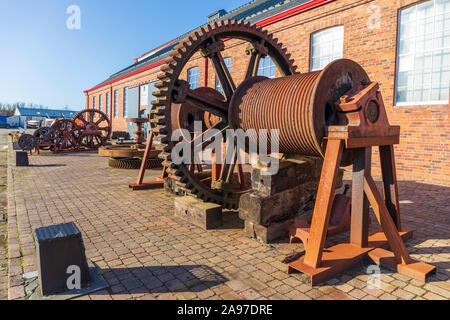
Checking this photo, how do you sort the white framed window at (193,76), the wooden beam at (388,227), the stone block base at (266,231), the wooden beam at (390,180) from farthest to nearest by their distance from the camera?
1. the white framed window at (193,76)
2. the stone block base at (266,231)
3. the wooden beam at (390,180)
4. the wooden beam at (388,227)

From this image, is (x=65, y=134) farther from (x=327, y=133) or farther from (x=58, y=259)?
(x=327, y=133)

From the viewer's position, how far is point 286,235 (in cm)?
436

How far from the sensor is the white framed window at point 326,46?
10.0 metres

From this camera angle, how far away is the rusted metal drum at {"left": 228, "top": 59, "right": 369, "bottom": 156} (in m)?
3.50

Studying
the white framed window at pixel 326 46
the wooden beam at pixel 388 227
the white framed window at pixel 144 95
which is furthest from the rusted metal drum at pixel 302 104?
the white framed window at pixel 144 95

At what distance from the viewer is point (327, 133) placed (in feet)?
11.7

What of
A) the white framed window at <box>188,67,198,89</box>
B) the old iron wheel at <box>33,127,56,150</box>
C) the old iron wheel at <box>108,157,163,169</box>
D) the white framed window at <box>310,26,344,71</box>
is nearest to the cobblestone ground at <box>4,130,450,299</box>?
the old iron wheel at <box>108,157,163,169</box>

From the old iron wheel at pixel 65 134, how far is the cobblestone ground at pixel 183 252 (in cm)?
1020

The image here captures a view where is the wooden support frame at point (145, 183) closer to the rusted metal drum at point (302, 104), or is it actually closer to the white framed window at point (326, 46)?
the rusted metal drum at point (302, 104)

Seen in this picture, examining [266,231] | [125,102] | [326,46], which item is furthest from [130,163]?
[125,102]

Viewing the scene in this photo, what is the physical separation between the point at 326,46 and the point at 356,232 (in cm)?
823

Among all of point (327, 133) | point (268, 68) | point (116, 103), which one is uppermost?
point (116, 103)
